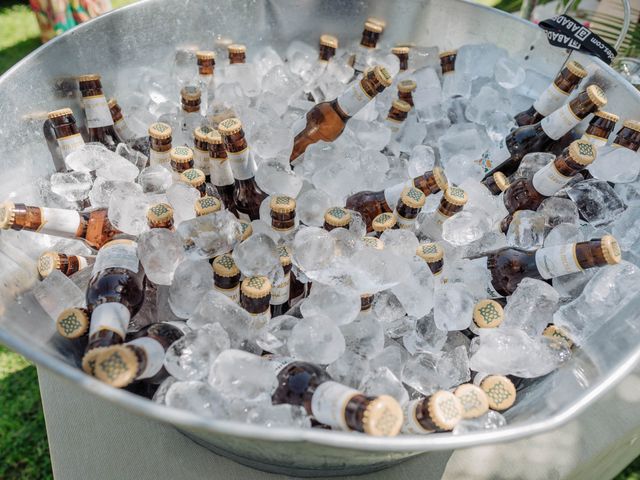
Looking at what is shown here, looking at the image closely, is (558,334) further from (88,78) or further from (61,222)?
(88,78)

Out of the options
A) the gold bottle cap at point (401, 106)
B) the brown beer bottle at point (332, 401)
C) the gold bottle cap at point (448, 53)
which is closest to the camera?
the brown beer bottle at point (332, 401)

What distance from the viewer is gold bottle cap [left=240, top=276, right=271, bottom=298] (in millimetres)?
949

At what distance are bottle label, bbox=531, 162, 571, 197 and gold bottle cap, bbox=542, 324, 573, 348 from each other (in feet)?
1.24

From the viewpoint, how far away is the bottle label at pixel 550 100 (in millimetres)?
1465

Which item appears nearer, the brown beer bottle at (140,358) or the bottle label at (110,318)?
the brown beer bottle at (140,358)

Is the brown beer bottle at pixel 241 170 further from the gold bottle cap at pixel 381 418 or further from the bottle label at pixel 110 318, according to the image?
the gold bottle cap at pixel 381 418

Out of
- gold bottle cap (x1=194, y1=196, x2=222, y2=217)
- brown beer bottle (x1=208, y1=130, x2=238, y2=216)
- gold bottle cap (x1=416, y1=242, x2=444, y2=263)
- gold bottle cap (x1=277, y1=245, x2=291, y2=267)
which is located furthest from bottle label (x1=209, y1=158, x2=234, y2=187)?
gold bottle cap (x1=416, y1=242, x2=444, y2=263)

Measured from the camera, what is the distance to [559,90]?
4.78 ft

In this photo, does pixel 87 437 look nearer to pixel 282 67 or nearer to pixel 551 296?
pixel 551 296

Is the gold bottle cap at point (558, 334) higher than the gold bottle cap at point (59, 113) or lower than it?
lower

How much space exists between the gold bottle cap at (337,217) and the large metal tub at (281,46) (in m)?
0.48

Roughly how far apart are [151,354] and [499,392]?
606 mm

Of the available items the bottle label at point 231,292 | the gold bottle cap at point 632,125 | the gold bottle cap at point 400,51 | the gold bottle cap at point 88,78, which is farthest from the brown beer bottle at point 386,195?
the gold bottle cap at point 88,78

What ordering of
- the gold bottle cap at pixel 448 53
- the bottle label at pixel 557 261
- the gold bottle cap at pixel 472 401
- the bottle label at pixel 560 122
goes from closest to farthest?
the gold bottle cap at pixel 472 401
the bottle label at pixel 557 261
the bottle label at pixel 560 122
the gold bottle cap at pixel 448 53
